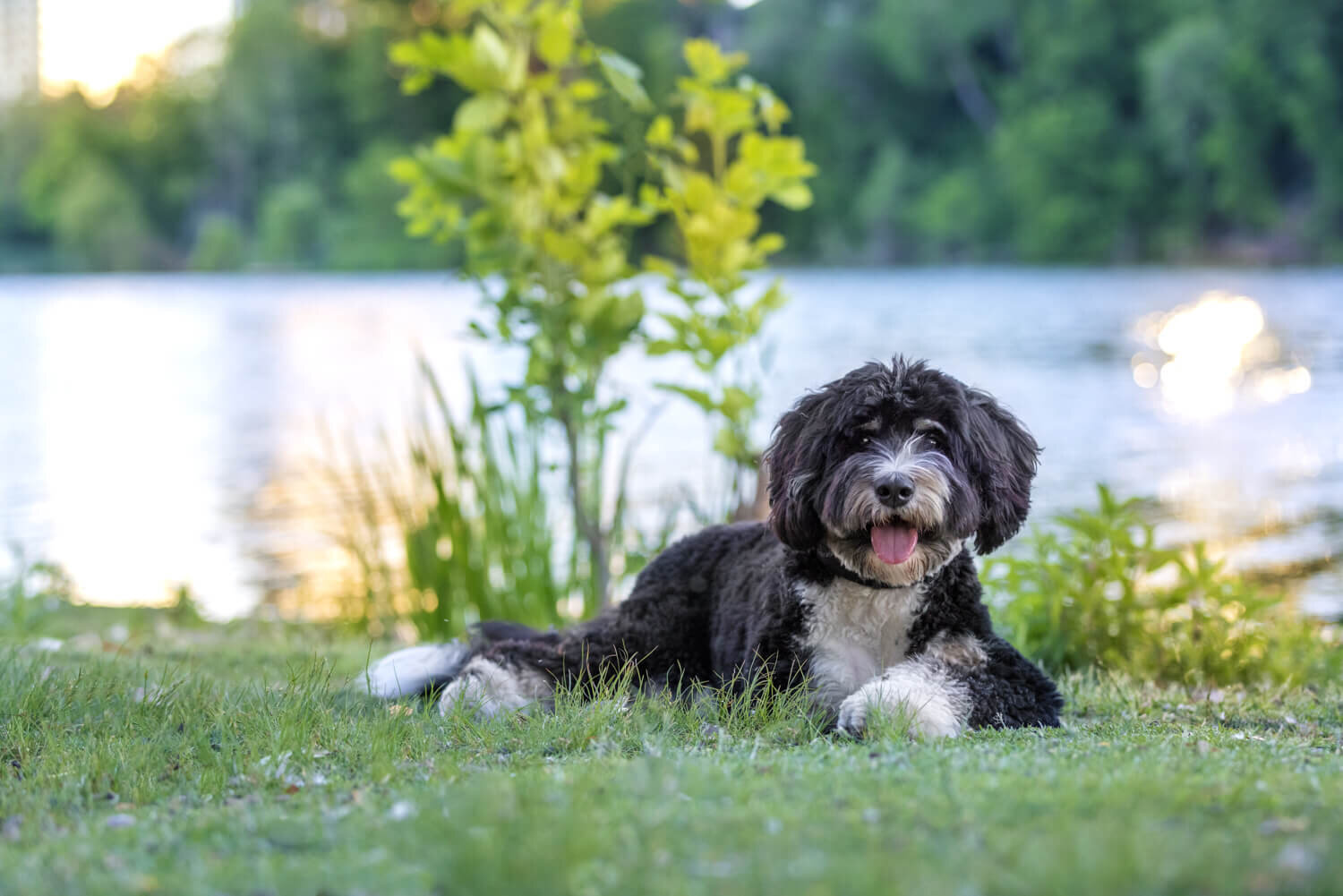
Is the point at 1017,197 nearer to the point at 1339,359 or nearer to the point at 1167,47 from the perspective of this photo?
the point at 1167,47

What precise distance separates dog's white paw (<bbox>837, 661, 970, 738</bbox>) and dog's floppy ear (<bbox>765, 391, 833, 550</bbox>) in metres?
0.58

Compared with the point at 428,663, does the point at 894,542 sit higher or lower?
higher

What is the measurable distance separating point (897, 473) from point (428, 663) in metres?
2.42

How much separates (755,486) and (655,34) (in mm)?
39728

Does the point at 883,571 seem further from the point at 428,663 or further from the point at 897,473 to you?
the point at 428,663

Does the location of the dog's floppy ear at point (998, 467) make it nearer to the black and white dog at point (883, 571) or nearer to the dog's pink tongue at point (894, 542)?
the black and white dog at point (883, 571)

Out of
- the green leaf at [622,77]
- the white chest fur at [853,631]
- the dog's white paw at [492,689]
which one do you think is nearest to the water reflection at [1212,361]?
the green leaf at [622,77]

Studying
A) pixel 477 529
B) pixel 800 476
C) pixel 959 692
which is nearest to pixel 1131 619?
pixel 959 692

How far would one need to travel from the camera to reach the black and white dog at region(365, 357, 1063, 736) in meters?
4.95

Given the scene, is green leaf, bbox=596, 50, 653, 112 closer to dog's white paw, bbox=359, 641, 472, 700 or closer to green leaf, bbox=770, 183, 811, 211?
green leaf, bbox=770, 183, 811, 211

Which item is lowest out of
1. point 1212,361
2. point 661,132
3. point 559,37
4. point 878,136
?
point 1212,361

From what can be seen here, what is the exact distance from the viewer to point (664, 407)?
35.0ft

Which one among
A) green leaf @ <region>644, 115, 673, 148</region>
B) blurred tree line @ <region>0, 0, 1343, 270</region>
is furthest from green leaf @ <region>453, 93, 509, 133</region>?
blurred tree line @ <region>0, 0, 1343, 270</region>

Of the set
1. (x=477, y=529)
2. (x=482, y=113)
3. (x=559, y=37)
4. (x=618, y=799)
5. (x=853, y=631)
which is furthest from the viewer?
(x=477, y=529)
